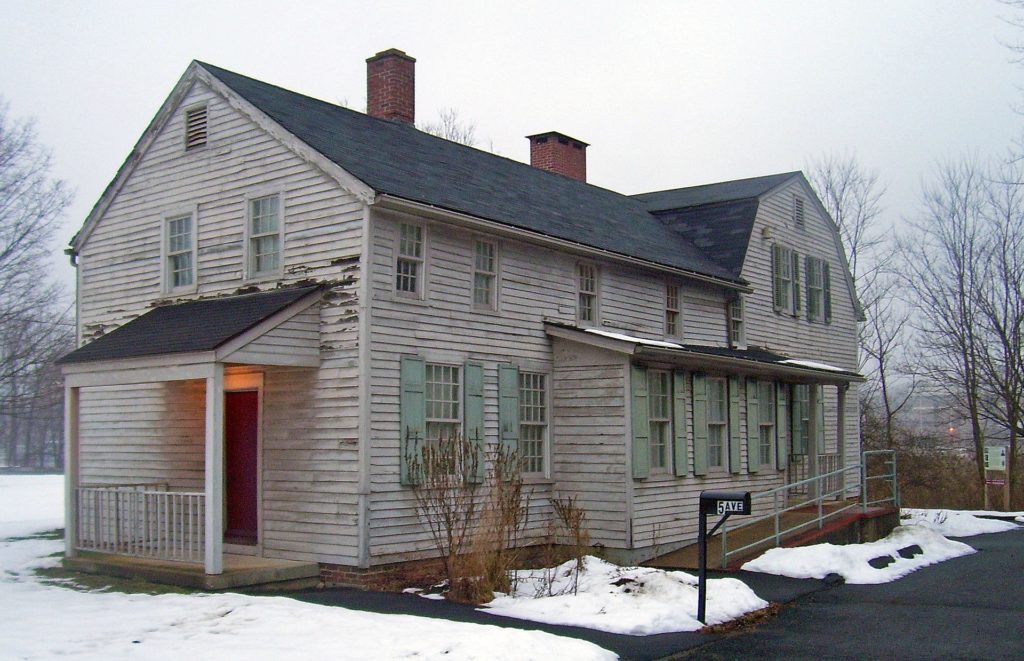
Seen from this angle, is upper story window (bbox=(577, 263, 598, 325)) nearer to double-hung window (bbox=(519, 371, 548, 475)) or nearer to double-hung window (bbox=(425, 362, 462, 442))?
double-hung window (bbox=(519, 371, 548, 475))

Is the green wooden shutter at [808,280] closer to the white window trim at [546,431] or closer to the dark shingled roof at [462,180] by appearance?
the dark shingled roof at [462,180]

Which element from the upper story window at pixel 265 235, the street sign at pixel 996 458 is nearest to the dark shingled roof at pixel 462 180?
the upper story window at pixel 265 235

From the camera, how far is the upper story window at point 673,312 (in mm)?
19188

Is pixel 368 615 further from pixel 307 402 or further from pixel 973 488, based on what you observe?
pixel 973 488

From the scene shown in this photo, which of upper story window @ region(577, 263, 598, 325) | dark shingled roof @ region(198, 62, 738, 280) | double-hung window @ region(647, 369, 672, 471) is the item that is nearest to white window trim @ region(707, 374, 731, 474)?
double-hung window @ region(647, 369, 672, 471)

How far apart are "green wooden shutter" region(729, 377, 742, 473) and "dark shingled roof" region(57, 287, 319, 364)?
8780mm

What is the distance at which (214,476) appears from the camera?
38.9 feet

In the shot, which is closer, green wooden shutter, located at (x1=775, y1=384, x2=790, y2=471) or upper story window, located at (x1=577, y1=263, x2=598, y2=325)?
upper story window, located at (x1=577, y1=263, x2=598, y2=325)

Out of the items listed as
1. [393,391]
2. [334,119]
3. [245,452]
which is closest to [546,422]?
[393,391]

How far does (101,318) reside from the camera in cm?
1661

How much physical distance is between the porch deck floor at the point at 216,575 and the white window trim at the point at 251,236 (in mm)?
3986

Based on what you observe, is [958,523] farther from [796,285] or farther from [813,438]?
[796,285]

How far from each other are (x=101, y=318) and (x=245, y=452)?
4.10 metres

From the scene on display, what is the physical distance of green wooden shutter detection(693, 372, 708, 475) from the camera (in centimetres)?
1736
